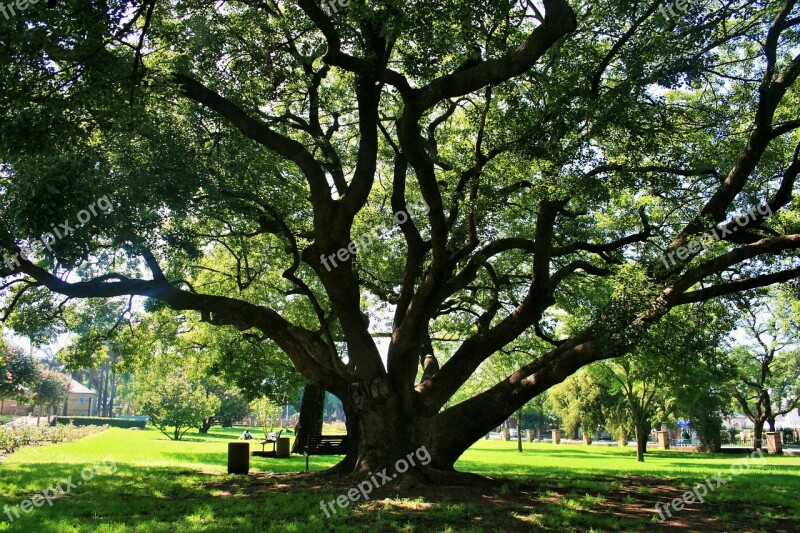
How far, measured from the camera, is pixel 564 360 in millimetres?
10812

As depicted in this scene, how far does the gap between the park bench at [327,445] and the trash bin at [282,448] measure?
5.68m

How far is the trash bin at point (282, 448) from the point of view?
19281 millimetres

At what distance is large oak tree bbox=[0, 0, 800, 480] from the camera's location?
6609 mm

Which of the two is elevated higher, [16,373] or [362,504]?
[16,373]

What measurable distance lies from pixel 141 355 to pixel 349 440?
9869 mm

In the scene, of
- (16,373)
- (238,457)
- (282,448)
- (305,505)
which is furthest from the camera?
(16,373)

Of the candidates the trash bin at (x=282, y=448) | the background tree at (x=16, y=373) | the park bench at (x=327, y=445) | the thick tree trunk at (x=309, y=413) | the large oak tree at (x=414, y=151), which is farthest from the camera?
the background tree at (x=16, y=373)

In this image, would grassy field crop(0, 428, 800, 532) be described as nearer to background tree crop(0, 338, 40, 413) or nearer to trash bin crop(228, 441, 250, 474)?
trash bin crop(228, 441, 250, 474)

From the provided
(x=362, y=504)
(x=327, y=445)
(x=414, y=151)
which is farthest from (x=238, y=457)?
(x=414, y=151)

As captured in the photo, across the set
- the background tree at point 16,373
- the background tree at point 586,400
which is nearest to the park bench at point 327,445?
the background tree at point 16,373

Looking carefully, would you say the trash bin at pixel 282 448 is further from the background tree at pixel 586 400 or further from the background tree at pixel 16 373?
the background tree at pixel 586 400

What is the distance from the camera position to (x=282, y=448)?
765 inches

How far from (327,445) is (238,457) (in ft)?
6.92

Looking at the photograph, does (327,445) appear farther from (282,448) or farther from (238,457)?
(282,448)
